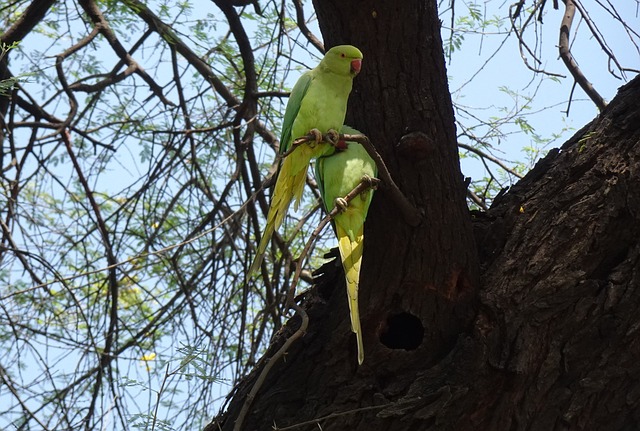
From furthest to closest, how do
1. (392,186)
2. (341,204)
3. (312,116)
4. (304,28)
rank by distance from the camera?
1. (304,28)
2. (312,116)
3. (341,204)
4. (392,186)

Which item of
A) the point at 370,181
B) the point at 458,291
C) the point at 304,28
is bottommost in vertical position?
the point at 458,291

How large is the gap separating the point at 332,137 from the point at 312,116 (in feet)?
0.51

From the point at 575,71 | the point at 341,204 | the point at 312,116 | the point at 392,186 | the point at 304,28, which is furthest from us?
the point at 304,28

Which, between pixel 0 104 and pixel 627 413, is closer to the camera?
pixel 627 413

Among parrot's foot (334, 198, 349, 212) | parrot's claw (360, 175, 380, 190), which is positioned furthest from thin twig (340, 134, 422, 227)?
parrot's foot (334, 198, 349, 212)

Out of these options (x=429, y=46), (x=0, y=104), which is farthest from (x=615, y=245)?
(x=0, y=104)

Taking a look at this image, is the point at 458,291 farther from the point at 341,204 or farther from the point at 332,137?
the point at 332,137

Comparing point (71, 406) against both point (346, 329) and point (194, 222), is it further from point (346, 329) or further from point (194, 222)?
point (346, 329)

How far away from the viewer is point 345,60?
230 cm

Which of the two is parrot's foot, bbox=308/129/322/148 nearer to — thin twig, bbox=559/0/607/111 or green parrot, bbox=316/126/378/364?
green parrot, bbox=316/126/378/364

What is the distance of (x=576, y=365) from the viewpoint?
2.10 meters

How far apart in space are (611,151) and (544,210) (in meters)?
0.27

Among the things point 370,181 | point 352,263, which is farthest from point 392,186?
point 352,263

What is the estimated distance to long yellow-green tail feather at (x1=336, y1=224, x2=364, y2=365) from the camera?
2156 millimetres
